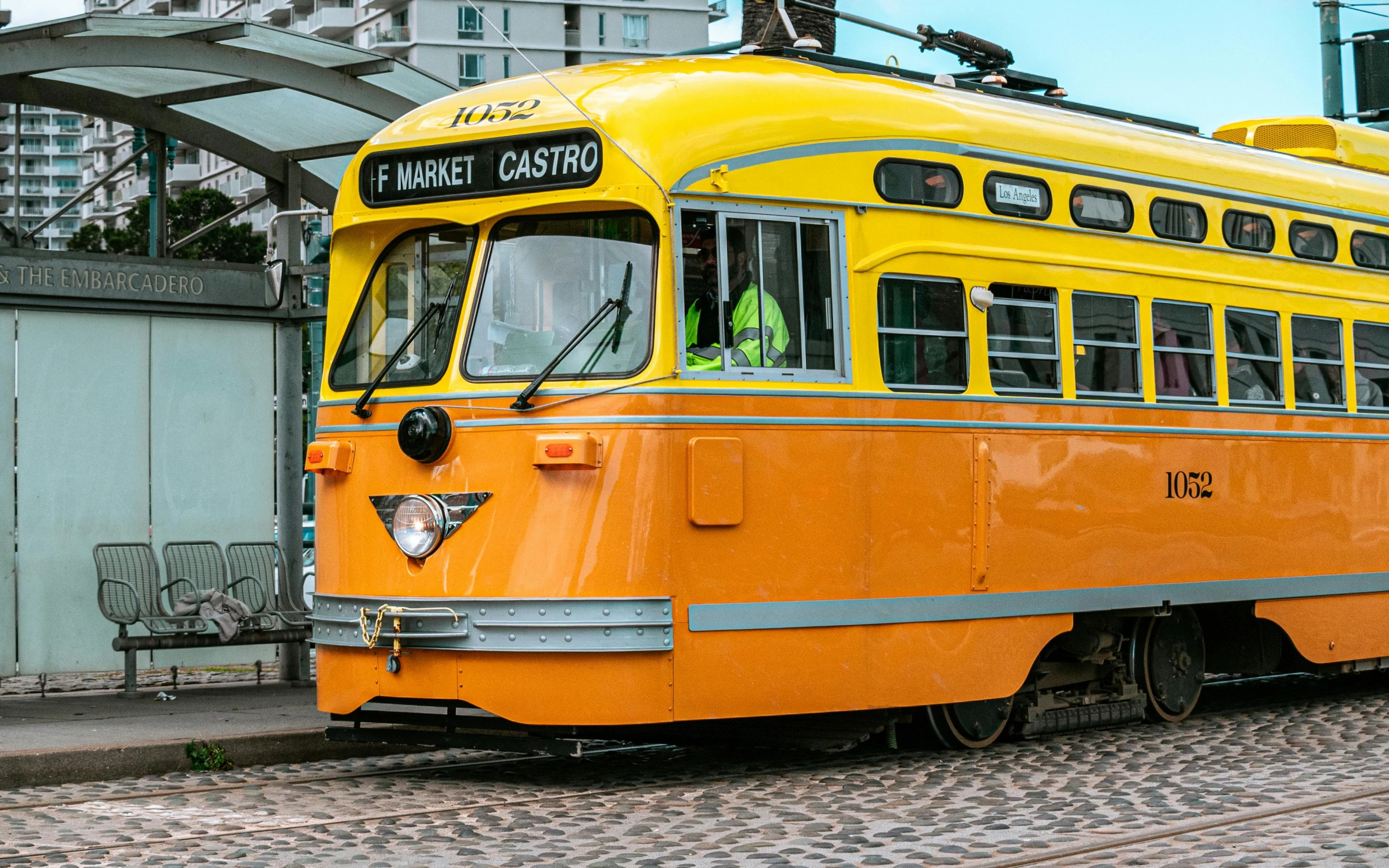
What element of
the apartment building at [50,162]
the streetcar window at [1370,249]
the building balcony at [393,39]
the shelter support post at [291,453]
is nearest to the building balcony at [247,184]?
the building balcony at [393,39]

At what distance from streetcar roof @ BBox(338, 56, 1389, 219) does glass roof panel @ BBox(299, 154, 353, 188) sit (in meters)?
4.20

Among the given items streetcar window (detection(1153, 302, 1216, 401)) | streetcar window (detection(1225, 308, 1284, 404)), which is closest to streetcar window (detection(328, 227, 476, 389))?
streetcar window (detection(1153, 302, 1216, 401))

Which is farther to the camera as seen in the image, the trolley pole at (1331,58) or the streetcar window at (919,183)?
the trolley pole at (1331,58)

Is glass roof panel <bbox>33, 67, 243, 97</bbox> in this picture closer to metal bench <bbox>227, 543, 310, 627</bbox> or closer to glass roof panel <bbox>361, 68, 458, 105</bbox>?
glass roof panel <bbox>361, 68, 458, 105</bbox>

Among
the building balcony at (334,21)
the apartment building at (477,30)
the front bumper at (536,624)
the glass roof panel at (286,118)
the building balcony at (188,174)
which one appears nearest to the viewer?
the front bumper at (536,624)

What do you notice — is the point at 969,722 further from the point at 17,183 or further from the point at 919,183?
the point at 17,183

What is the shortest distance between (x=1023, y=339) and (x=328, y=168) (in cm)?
608

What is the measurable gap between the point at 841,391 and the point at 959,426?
85 centimetres

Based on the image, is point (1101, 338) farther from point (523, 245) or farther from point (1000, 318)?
point (523, 245)

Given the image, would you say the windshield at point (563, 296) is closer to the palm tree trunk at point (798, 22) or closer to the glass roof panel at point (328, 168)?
the glass roof panel at point (328, 168)

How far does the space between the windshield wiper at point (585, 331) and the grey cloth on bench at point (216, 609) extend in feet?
15.2

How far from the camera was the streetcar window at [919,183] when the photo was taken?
32.0 feet

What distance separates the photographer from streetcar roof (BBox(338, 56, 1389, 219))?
9.02 meters

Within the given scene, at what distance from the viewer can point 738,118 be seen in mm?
9250
